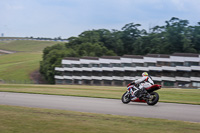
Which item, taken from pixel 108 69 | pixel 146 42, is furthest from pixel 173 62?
pixel 146 42

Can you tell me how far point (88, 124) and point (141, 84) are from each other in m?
6.63

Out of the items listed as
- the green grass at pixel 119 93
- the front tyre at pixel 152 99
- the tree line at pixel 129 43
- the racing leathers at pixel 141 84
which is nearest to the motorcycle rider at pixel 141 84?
the racing leathers at pixel 141 84

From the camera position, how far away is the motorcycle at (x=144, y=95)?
15.1 meters

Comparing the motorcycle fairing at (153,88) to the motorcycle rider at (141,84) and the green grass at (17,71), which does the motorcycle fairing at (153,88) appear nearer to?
the motorcycle rider at (141,84)

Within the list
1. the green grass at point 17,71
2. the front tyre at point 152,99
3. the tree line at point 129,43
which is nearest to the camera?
the front tyre at point 152,99

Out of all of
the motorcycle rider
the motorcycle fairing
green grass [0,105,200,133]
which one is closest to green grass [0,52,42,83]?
the motorcycle rider

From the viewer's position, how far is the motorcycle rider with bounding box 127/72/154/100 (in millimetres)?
15609

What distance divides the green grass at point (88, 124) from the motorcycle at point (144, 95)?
13.7 ft

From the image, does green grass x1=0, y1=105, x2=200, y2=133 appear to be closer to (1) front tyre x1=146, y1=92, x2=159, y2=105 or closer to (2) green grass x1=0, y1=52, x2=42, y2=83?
(1) front tyre x1=146, y1=92, x2=159, y2=105

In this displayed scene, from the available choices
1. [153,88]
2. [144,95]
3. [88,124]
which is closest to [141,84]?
[144,95]

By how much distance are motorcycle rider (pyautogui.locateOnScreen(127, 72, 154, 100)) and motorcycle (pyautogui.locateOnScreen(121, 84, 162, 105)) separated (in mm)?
60

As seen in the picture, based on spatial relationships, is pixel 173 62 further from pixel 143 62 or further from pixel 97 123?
pixel 97 123

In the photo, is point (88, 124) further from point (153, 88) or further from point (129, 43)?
point (129, 43)

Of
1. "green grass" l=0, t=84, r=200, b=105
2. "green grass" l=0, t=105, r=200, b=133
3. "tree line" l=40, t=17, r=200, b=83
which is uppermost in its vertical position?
"tree line" l=40, t=17, r=200, b=83
